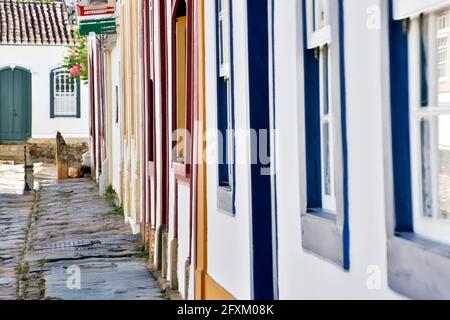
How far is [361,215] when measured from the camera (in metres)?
3.99

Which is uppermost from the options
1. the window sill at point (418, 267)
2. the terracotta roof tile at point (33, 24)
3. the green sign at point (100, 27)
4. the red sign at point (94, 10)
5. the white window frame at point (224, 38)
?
the terracotta roof tile at point (33, 24)

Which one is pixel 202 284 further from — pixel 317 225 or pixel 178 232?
pixel 317 225

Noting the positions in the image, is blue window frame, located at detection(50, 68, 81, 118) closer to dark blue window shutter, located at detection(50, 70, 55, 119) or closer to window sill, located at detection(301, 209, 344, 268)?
dark blue window shutter, located at detection(50, 70, 55, 119)

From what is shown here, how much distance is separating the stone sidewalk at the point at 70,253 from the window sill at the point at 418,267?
5918 mm

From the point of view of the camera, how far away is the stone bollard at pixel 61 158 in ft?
83.6

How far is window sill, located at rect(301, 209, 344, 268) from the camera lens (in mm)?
4273

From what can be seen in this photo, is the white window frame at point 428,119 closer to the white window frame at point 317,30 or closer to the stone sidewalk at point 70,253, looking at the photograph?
the white window frame at point 317,30

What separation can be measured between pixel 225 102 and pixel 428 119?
3.64 metres

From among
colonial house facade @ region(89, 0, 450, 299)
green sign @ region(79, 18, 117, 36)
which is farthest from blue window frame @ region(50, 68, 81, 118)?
colonial house facade @ region(89, 0, 450, 299)

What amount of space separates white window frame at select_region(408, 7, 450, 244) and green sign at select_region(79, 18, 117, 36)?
15591mm

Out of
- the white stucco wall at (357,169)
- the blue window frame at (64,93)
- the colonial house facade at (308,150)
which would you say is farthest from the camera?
the blue window frame at (64,93)

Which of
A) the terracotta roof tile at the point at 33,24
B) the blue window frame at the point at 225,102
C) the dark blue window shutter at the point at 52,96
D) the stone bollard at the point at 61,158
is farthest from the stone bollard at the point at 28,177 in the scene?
the blue window frame at the point at 225,102

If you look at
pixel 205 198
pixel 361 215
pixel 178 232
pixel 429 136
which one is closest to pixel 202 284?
pixel 205 198

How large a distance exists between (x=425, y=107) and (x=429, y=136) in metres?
0.11
